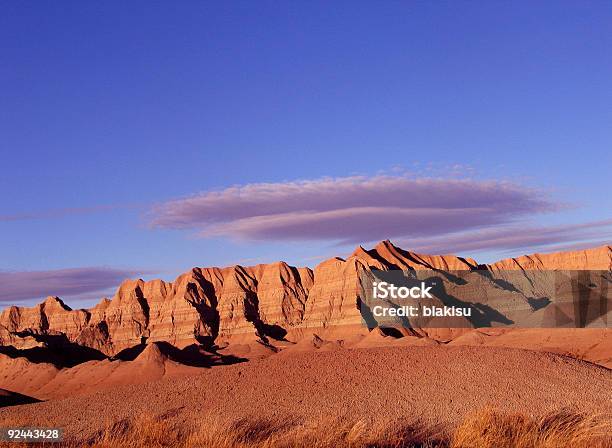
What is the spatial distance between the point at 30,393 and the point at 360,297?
72.2 meters

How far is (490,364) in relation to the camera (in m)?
37.6

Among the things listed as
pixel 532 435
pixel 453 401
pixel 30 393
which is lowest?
pixel 30 393

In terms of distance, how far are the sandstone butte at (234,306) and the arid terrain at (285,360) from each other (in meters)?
0.40

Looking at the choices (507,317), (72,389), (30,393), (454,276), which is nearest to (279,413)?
(72,389)

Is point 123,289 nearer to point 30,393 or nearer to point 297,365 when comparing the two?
point 30,393

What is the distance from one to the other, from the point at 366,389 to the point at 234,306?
139 meters

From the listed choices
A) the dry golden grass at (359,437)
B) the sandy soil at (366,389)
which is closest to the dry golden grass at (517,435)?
the dry golden grass at (359,437)

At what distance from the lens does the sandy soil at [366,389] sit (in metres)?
31.5

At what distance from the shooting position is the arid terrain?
105 feet

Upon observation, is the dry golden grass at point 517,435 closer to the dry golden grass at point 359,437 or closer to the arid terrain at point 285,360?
the dry golden grass at point 359,437

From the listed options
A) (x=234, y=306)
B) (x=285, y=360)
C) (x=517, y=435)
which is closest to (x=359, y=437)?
(x=517, y=435)

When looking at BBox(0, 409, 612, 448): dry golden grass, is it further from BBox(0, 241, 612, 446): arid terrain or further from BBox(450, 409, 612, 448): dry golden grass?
BBox(0, 241, 612, 446): arid terrain

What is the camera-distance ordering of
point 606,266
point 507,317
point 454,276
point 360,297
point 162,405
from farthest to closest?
point 606,266
point 454,276
point 360,297
point 507,317
point 162,405

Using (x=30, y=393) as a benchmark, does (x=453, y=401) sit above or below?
above
